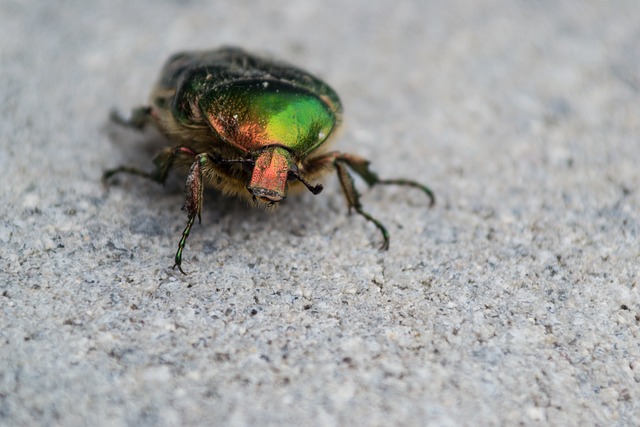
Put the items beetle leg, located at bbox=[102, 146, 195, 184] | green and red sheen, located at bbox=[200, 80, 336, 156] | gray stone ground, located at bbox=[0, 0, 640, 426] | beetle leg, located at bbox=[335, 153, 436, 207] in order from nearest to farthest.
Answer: gray stone ground, located at bbox=[0, 0, 640, 426], green and red sheen, located at bbox=[200, 80, 336, 156], beetle leg, located at bbox=[102, 146, 195, 184], beetle leg, located at bbox=[335, 153, 436, 207]

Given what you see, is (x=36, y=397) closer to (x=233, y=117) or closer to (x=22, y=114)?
(x=233, y=117)

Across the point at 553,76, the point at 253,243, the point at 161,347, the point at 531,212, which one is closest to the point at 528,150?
the point at 531,212

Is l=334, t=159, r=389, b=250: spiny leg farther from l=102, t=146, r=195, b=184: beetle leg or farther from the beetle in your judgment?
l=102, t=146, r=195, b=184: beetle leg

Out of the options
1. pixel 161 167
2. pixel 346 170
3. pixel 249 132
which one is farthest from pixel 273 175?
pixel 161 167

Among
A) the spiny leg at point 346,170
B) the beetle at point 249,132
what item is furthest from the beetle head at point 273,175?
the spiny leg at point 346,170

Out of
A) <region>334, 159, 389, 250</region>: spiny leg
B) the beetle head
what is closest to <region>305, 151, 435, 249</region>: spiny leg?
<region>334, 159, 389, 250</region>: spiny leg

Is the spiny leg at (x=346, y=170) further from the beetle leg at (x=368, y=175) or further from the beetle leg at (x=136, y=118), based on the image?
the beetle leg at (x=136, y=118)

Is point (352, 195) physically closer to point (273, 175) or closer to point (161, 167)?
point (273, 175)

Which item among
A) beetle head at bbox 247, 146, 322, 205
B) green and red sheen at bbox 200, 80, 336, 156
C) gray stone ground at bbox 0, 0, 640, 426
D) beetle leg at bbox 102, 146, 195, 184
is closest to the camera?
gray stone ground at bbox 0, 0, 640, 426

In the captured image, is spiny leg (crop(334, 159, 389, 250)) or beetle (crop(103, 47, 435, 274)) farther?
spiny leg (crop(334, 159, 389, 250))
